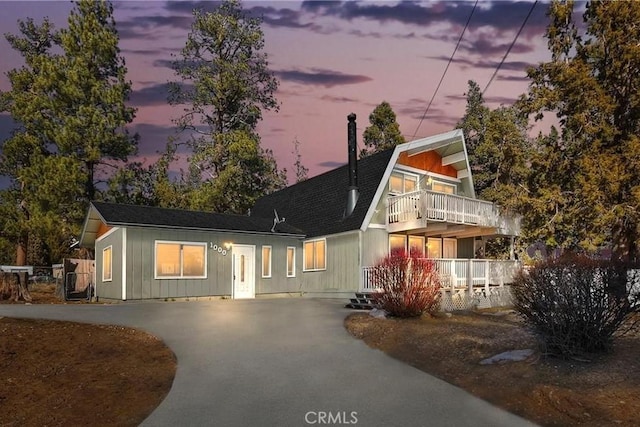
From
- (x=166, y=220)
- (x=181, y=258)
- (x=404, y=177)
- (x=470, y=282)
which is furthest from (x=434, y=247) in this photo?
(x=166, y=220)

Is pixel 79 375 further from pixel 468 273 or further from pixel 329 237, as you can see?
pixel 468 273

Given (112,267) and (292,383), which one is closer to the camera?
(292,383)

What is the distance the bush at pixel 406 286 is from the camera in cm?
1364

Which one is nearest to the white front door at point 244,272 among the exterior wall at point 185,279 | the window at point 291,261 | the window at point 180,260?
the exterior wall at point 185,279

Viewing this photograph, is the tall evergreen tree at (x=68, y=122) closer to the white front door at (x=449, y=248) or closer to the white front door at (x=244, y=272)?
the white front door at (x=244, y=272)

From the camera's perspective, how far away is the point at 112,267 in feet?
67.2

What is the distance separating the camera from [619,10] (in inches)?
792

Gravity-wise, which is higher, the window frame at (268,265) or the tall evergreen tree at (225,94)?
the tall evergreen tree at (225,94)

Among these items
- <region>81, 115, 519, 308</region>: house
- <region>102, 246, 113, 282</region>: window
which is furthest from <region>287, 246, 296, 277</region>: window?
<region>102, 246, 113, 282</region>: window

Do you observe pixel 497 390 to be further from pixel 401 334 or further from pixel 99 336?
pixel 99 336

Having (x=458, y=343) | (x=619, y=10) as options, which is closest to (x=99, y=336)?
(x=458, y=343)

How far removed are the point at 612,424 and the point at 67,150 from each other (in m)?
30.4

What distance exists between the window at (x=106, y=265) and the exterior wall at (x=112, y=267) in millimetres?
186

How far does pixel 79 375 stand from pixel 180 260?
12.2m
